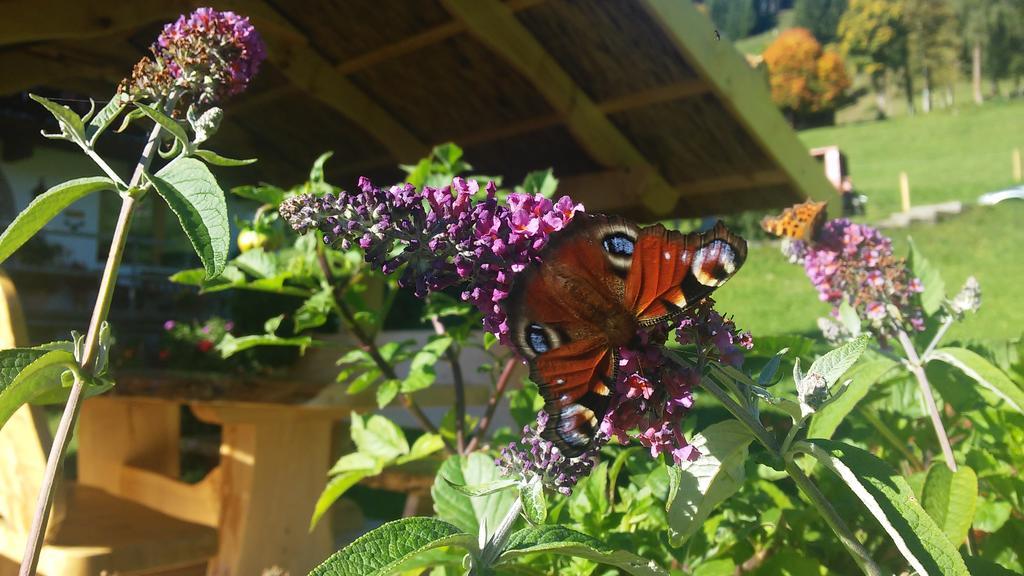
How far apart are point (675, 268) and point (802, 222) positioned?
0.71m

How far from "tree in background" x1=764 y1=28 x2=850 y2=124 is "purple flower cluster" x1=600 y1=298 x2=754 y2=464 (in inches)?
1084

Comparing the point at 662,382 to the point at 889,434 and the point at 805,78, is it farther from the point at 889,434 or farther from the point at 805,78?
the point at 805,78

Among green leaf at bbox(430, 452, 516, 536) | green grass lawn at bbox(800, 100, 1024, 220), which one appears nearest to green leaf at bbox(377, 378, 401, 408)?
green leaf at bbox(430, 452, 516, 536)

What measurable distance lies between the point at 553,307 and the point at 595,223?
0.08m

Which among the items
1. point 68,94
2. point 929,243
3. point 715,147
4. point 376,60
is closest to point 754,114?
point 715,147

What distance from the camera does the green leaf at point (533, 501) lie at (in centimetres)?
61

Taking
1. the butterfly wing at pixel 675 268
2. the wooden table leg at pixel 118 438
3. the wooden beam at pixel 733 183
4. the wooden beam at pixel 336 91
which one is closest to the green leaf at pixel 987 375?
the butterfly wing at pixel 675 268

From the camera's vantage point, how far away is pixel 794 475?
2.09 ft

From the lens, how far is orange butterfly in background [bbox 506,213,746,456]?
553 millimetres

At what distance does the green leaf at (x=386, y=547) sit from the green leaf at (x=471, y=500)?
0.24 metres

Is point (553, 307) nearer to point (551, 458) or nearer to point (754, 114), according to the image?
point (551, 458)

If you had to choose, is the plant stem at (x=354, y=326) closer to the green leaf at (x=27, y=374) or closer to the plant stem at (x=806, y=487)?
the green leaf at (x=27, y=374)

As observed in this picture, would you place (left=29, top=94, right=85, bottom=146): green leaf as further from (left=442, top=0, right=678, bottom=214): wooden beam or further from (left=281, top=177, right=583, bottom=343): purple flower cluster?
(left=442, top=0, right=678, bottom=214): wooden beam

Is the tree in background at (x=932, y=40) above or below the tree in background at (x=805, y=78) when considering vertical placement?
above
